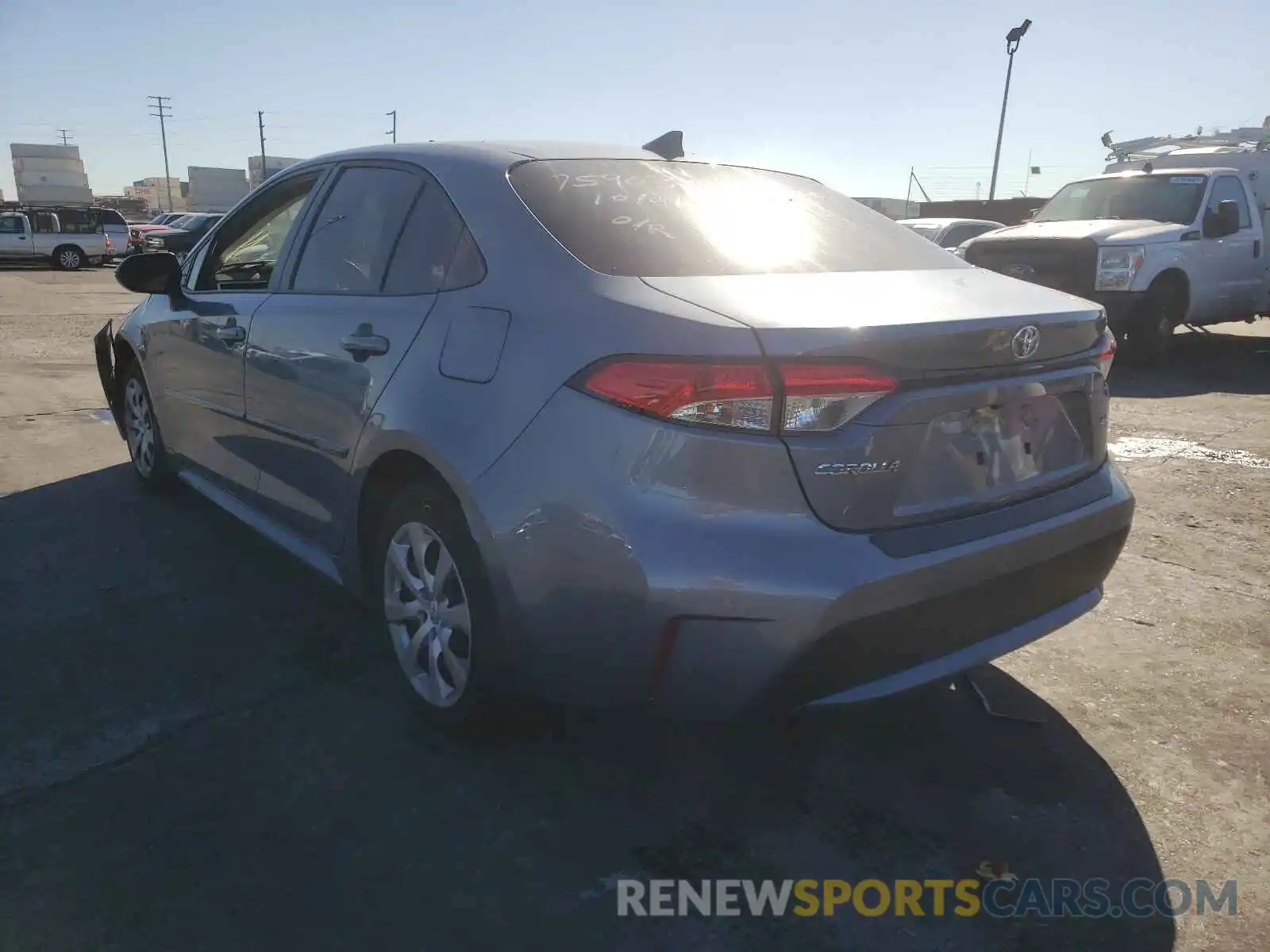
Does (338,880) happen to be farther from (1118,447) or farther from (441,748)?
(1118,447)

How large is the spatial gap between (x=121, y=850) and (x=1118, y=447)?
5.97 metres

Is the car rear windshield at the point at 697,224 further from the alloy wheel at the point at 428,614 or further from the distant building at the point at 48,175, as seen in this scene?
the distant building at the point at 48,175

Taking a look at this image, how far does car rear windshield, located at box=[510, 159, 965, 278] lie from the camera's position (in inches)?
97.4

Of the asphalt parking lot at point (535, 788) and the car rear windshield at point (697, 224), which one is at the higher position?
the car rear windshield at point (697, 224)

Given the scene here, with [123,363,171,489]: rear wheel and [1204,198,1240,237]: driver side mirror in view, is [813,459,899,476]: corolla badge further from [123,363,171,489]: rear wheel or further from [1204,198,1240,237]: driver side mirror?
[1204,198,1240,237]: driver side mirror

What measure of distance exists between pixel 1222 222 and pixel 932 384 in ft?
32.2

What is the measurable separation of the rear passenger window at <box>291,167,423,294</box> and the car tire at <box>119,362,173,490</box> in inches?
72.2

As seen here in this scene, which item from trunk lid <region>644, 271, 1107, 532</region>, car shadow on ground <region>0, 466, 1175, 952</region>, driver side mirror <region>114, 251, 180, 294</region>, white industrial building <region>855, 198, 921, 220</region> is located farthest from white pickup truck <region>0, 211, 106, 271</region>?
trunk lid <region>644, 271, 1107, 532</region>

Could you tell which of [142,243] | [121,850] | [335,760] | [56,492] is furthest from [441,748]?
[142,243]

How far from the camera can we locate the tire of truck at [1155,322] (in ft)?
31.3

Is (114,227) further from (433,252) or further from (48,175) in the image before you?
(433,252)

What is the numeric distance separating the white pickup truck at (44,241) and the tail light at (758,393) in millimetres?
31102

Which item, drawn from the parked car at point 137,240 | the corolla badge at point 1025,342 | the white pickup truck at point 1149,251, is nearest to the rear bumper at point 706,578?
the corolla badge at point 1025,342

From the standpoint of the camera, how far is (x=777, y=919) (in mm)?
2092
